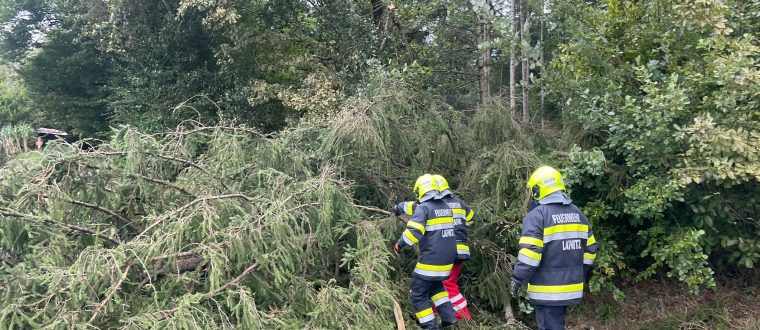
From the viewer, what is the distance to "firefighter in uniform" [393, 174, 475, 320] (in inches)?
158

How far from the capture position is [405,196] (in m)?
4.97

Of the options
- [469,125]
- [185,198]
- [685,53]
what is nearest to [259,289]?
[185,198]

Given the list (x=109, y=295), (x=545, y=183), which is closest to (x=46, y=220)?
(x=109, y=295)

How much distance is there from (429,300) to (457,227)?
0.64m

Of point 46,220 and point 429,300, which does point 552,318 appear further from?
point 46,220

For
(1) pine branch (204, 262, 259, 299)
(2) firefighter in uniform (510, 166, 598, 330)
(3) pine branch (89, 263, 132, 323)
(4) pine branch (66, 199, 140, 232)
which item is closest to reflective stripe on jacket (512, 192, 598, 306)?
(2) firefighter in uniform (510, 166, 598, 330)

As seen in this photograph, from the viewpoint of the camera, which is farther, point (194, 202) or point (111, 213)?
point (111, 213)

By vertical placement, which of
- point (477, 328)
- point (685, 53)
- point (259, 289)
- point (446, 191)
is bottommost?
point (477, 328)

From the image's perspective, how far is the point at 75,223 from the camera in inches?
144

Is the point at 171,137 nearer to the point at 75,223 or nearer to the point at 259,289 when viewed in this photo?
the point at 75,223

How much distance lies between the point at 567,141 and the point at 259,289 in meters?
3.42

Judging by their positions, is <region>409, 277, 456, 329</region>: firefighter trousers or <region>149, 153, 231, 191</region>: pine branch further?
<region>149, 153, 231, 191</region>: pine branch

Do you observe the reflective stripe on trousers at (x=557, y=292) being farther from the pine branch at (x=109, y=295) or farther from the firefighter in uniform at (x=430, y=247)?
the pine branch at (x=109, y=295)

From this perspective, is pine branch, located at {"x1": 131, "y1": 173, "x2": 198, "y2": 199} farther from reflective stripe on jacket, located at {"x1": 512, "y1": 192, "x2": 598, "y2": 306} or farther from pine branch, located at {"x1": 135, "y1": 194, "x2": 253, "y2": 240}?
reflective stripe on jacket, located at {"x1": 512, "y1": 192, "x2": 598, "y2": 306}
